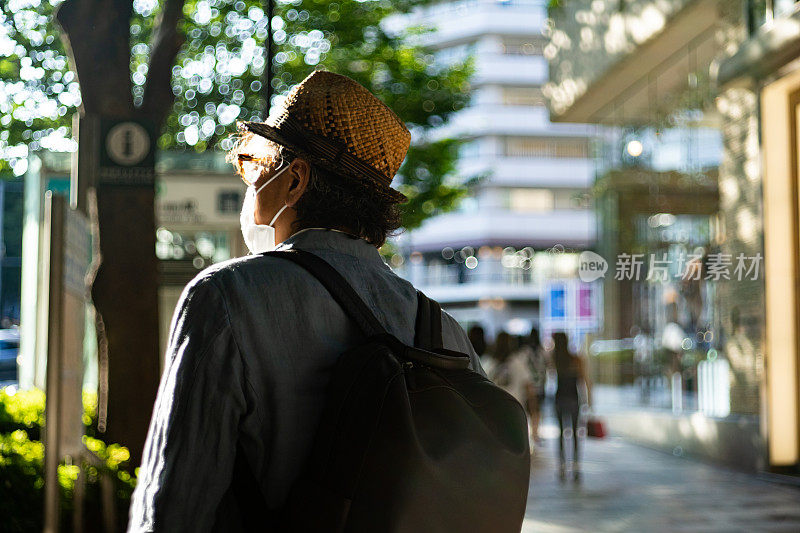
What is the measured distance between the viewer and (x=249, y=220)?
1.98 m

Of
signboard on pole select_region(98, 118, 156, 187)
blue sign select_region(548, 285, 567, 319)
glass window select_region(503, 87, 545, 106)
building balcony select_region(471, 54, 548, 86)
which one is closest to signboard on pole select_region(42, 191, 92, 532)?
signboard on pole select_region(98, 118, 156, 187)

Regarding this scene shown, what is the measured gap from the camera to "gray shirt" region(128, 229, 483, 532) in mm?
1487

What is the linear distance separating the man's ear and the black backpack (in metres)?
0.23

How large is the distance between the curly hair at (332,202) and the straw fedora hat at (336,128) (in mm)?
18

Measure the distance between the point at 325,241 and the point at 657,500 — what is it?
8.91 metres

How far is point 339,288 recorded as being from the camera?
5.49 feet

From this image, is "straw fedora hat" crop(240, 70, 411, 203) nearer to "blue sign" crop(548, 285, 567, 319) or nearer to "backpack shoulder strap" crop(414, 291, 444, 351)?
"backpack shoulder strap" crop(414, 291, 444, 351)

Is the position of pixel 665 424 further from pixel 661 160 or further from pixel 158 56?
pixel 158 56

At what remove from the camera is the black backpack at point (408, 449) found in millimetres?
1475


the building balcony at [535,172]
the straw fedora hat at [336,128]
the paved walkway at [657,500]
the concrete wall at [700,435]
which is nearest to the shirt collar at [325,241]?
the straw fedora hat at [336,128]

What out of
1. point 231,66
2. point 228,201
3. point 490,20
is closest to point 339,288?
point 228,201

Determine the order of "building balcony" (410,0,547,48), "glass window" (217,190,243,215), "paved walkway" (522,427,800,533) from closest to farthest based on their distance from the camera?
"paved walkway" (522,427,800,533) → "glass window" (217,190,243,215) → "building balcony" (410,0,547,48)

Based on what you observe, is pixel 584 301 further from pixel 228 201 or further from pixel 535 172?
pixel 228 201

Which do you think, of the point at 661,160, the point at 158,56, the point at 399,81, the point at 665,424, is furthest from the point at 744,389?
the point at 399,81
